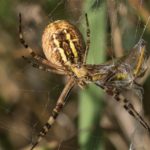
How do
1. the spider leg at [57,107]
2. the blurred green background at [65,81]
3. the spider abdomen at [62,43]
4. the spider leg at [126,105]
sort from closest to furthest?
the spider abdomen at [62,43] < the blurred green background at [65,81] < the spider leg at [126,105] < the spider leg at [57,107]

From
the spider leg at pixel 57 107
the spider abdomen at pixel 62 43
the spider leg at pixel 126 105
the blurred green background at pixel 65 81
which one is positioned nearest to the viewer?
the spider abdomen at pixel 62 43

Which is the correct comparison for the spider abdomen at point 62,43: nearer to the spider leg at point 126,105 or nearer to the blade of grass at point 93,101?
the blade of grass at point 93,101

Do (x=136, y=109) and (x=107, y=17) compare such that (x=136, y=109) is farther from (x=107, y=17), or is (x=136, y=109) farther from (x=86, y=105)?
(x=107, y=17)

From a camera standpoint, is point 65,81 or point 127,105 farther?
point 65,81

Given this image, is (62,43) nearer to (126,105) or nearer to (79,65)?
(79,65)

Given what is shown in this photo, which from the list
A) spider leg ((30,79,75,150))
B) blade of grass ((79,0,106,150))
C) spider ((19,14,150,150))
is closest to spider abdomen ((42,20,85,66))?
spider ((19,14,150,150))

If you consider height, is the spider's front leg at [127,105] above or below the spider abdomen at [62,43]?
below

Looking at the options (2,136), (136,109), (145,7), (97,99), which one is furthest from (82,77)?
(2,136)

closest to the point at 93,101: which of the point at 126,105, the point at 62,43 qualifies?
the point at 126,105

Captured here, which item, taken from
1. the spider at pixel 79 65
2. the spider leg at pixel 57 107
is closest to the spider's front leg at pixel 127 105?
the spider at pixel 79 65
